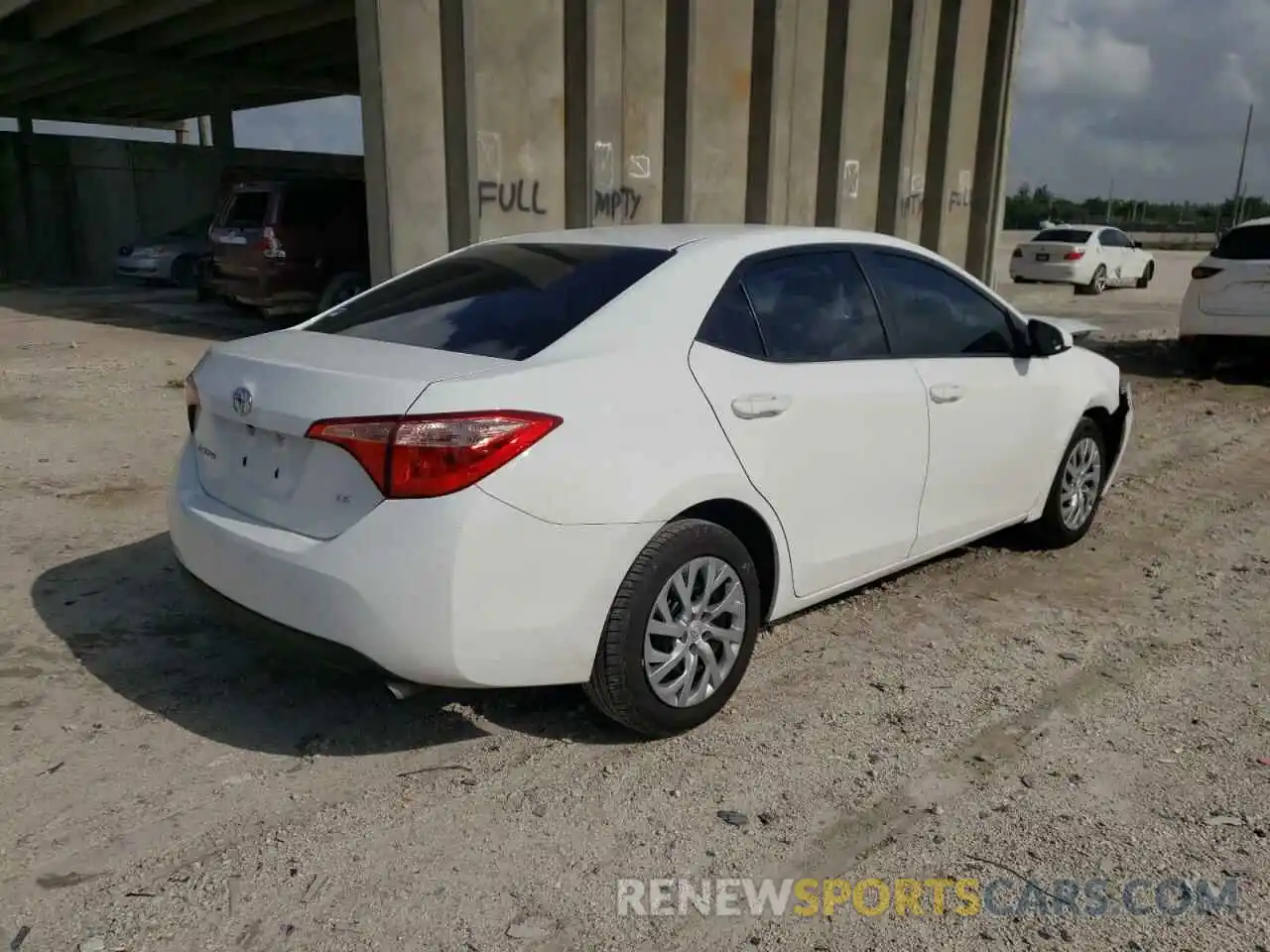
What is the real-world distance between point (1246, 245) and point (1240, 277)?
1.28 feet

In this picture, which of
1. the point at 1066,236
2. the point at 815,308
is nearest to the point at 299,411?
the point at 815,308

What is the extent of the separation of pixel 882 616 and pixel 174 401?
6.45 metres

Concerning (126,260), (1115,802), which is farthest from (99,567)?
(126,260)

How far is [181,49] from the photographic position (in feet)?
69.6

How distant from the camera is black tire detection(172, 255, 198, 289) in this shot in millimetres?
21031

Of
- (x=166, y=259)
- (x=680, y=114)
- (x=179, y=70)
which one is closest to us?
(x=680, y=114)

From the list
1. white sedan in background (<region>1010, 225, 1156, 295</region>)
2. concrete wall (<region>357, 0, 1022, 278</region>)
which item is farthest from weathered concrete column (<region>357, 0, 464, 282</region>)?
white sedan in background (<region>1010, 225, 1156, 295</region>)

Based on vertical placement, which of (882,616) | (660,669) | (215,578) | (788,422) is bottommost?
(882,616)

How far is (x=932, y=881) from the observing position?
271cm

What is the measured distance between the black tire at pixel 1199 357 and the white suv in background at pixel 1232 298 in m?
0.01

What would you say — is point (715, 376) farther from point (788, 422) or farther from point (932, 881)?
point (932, 881)

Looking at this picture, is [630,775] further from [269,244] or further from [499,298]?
[269,244]

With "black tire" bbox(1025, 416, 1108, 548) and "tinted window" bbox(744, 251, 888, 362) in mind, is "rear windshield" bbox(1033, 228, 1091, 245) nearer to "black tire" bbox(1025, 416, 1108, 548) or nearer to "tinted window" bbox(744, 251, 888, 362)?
"black tire" bbox(1025, 416, 1108, 548)

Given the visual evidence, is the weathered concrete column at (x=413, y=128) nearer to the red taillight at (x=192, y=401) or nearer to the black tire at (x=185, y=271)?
the red taillight at (x=192, y=401)
